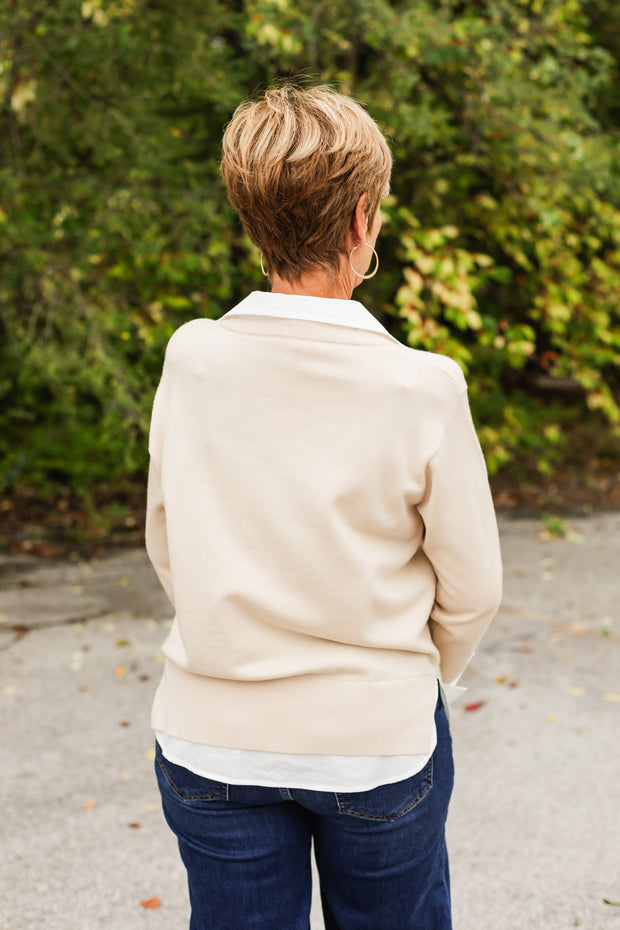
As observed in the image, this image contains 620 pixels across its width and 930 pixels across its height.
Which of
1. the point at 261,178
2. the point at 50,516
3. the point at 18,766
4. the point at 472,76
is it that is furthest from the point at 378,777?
the point at 50,516

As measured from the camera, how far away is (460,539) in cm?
135

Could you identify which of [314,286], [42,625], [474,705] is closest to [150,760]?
[474,705]

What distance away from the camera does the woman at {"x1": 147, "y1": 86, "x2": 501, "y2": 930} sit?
1249 millimetres

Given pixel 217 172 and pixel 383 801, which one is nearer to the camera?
pixel 383 801

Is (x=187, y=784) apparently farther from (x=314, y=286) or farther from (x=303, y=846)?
(x=314, y=286)

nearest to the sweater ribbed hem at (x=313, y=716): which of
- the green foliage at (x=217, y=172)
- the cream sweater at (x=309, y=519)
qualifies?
the cream sweater at (x=309, y=519)

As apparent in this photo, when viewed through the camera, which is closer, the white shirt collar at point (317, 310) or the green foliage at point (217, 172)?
the white shirt collar at point (317, 310)

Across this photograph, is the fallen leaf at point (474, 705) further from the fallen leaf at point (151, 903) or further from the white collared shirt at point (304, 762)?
the white collared shirt at point (304, 762)

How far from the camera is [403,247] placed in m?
5.70

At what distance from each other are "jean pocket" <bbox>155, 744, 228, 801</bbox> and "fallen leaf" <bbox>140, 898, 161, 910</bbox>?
1.40 metres

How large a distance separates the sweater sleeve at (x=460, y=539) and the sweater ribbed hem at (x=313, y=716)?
0.15 meters

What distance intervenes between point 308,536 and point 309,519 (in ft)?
0.08

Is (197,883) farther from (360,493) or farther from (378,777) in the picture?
(360,493)

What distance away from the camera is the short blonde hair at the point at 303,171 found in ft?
4.06
